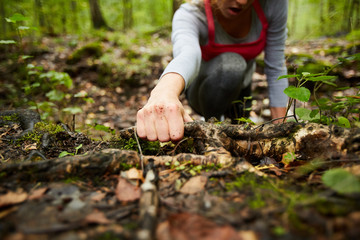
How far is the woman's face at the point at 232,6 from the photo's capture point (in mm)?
1935

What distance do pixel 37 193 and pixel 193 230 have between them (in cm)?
65

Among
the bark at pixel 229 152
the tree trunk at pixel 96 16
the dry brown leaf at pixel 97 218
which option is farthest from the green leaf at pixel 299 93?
the tree trunk at pixel 96 16

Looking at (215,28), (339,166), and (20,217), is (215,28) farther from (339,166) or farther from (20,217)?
(20,217)

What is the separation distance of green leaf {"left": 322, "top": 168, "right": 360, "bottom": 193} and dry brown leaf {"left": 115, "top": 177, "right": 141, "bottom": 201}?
710 millimetres

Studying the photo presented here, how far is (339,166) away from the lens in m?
0.89

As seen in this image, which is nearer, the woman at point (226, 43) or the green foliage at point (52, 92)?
the woman at point (226, 43)

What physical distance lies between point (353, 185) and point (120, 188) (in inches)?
33.6

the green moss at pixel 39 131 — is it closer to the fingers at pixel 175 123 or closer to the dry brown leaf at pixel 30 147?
the dry brown leaf at pixel 30 147

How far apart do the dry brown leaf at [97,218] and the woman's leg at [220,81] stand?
2.15 m

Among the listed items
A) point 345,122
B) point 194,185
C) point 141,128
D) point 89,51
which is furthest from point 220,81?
point 89,51

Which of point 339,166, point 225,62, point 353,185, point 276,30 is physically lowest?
point 339,166

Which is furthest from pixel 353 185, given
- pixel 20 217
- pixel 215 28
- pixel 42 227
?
pixel 215 28

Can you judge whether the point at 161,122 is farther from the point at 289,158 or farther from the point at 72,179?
the point at 289,158

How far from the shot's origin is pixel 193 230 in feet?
2.01
